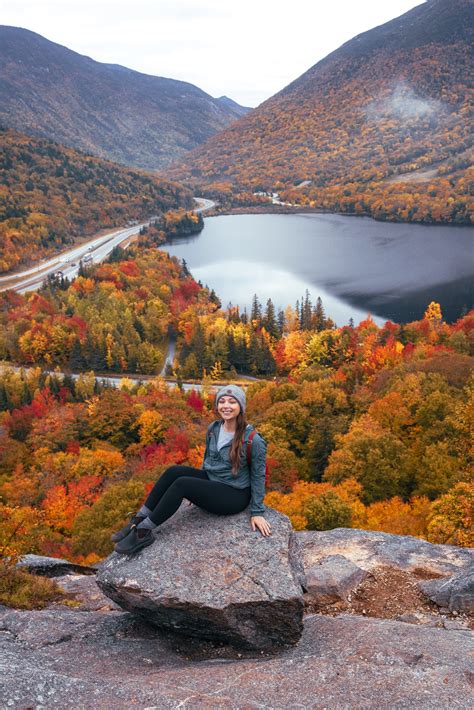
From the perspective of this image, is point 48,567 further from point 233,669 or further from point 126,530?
point 233,669

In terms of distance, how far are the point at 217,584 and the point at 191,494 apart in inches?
57.0

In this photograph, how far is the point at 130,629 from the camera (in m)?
8.81

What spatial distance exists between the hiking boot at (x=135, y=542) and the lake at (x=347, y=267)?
91839 millimetres

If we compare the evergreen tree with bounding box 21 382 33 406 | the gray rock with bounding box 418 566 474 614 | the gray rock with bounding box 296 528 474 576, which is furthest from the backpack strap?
the evergreen tree with bounding box 21 382 33 406

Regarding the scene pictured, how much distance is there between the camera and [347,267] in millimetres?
134375

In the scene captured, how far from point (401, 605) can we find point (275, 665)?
3.85 meters

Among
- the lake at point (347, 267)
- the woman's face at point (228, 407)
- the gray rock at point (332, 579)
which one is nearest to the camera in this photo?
the woman's face at point (228, 407)

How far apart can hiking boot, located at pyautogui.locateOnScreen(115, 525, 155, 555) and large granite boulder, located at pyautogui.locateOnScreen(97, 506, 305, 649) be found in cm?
13

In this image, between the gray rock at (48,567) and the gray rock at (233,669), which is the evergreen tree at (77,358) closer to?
the gray rock at (48,567)

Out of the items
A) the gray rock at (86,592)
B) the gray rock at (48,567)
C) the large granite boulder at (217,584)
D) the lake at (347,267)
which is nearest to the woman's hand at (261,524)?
the large granite boulder at (217,584)

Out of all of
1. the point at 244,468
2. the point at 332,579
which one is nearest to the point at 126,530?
the point at 244,468

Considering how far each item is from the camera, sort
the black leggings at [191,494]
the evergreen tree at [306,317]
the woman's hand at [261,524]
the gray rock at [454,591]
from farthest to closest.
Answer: the evergreen tree at [306,317] → the gray rock at [454,591] → the woman's hand at [261,524] → the black leggings at [191,494]

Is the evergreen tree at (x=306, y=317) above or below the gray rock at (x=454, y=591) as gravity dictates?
below

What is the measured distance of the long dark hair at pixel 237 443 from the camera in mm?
8508
